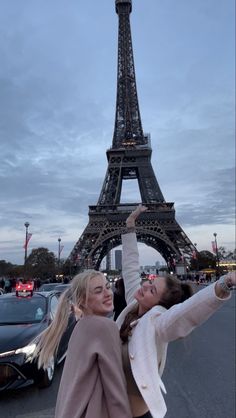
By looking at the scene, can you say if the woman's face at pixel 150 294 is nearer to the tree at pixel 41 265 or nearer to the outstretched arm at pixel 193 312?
the outstretched arm at pixel 193 312

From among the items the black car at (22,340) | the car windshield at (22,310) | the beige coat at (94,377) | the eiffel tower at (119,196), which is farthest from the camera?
the eiffel tower at (119,196)

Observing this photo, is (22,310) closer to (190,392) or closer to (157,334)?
(190,392)

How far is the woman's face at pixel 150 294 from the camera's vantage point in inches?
98.3

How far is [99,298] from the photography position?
2.34 meters

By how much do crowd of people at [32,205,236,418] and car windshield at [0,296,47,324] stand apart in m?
4.95

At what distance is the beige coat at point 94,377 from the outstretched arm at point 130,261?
1.12m

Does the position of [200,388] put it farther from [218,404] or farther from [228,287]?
[228,287]

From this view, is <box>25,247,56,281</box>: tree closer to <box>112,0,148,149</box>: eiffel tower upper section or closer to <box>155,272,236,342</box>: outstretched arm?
<box>112,0,148,149</box>: eiffel tower upper section

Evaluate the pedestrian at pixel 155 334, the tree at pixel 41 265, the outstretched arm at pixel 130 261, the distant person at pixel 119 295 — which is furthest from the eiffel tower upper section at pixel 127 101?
the pedestrian at pixel 155 334

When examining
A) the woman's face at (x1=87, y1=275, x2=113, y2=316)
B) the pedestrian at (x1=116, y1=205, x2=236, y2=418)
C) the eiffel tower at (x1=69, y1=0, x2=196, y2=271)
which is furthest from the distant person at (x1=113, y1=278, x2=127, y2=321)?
the eiffel tower at (x1=69, y1=0, x2=196, y2=271)

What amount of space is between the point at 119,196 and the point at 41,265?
24493mm

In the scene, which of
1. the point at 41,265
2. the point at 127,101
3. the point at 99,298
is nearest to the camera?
A: the point at 99,298

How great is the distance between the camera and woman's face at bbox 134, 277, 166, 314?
2.50m

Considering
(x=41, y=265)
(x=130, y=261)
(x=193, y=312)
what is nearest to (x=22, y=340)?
(x=130, y=261)
